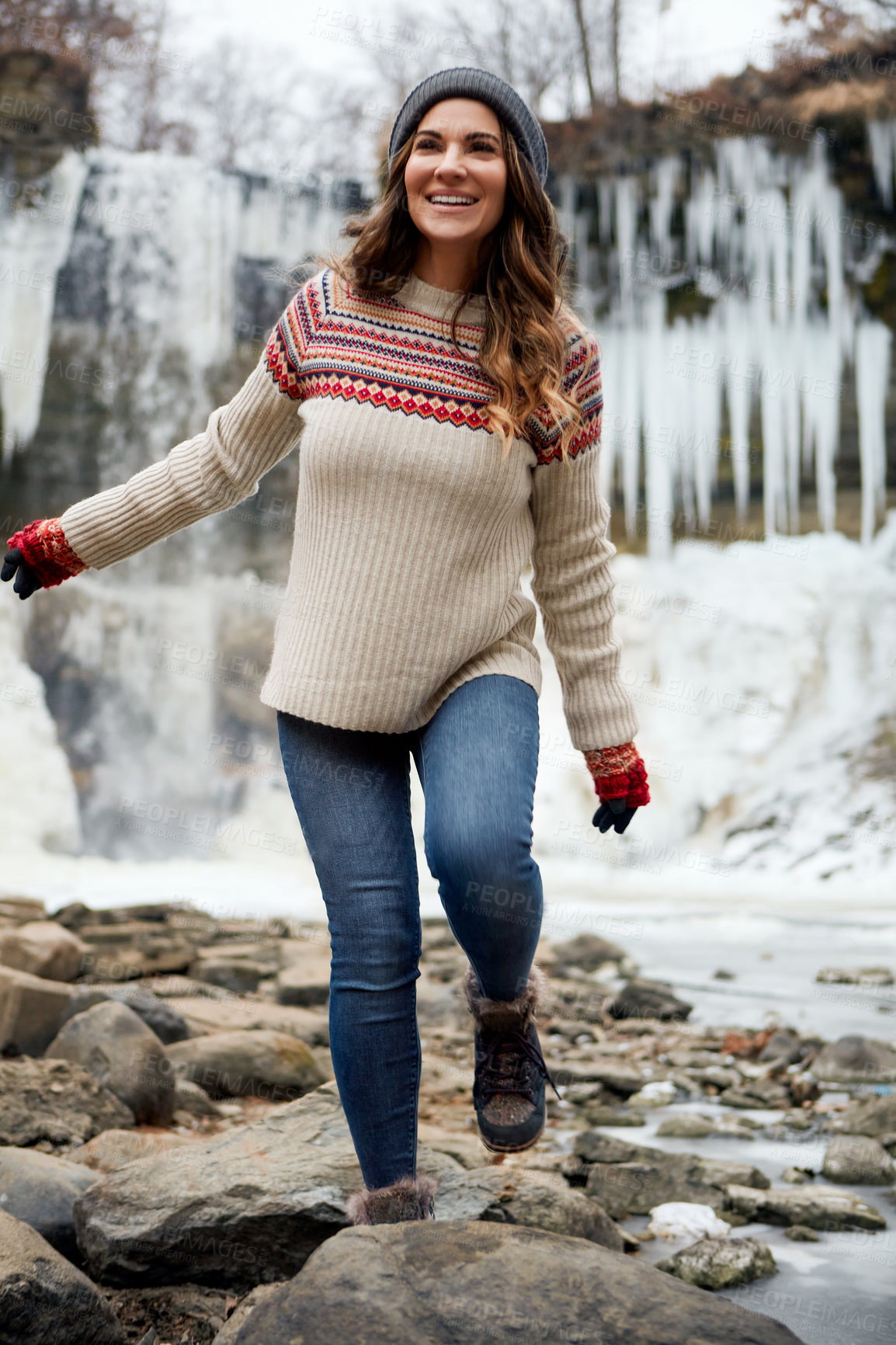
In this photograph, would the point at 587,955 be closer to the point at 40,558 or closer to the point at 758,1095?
the point at 758,1095

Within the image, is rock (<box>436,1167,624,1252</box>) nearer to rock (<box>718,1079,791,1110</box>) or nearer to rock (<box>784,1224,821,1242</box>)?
rock (<box>784,1224,821,1242</box>)

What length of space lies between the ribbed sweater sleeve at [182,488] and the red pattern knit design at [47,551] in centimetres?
2

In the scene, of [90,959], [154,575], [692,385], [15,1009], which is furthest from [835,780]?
[15,1009]

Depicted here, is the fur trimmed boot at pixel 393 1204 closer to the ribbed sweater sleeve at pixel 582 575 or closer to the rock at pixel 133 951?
the ribbed sweater sleeve at pixel 582 575

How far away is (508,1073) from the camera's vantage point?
1699 millimetres

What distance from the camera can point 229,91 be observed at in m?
16.2

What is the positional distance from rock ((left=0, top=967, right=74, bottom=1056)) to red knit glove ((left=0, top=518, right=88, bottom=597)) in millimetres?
1960

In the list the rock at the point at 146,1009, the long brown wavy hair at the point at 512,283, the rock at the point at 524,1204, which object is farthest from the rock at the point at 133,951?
the long brown wavy hair at the point at 512,283

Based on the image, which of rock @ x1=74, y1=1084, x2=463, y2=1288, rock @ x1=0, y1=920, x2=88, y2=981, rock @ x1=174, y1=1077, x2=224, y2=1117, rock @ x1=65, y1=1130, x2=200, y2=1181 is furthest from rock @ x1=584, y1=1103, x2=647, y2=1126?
rock @ x1=0, y1=920, x2=88, y2=981

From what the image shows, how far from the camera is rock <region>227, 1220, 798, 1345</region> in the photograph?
127 centimetres

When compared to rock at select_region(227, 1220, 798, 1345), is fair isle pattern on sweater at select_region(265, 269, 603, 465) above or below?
above

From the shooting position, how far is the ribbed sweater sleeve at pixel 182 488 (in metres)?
1.81

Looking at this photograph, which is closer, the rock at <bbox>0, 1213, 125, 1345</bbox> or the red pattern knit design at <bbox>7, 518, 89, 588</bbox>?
the rock at <bbox>0, 1213, 125, 1345</bbox>

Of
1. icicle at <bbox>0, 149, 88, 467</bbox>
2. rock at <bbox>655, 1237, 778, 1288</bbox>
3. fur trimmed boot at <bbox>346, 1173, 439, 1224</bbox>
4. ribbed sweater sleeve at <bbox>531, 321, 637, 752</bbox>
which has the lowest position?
A: rock at <bbox>655, 1237, 778, 1288</bbox>
